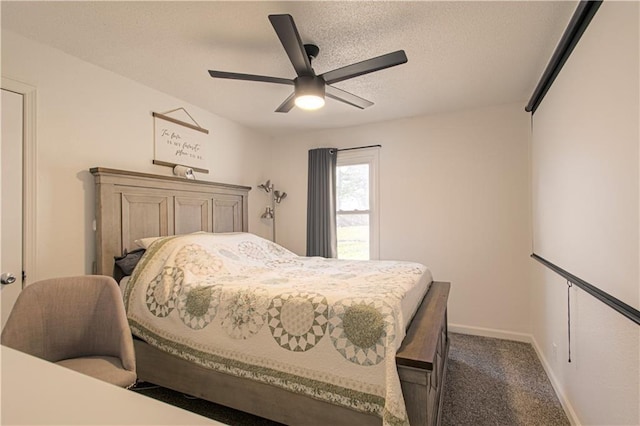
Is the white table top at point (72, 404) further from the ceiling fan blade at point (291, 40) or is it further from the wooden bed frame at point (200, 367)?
the ceiling fan blade at point (291, 40)

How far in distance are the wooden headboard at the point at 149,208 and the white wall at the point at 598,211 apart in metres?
3.06

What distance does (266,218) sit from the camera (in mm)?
4336

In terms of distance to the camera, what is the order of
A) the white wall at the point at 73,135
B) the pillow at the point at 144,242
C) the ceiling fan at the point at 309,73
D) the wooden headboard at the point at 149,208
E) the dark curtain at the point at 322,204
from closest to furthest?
the ceiling fan at the point at 309,73 → the white wall at the point at 73,135 → the wooden headboard at the point at 149,208 → the pillow at the point at 144,242 → the dark curtain at the point at 322,204

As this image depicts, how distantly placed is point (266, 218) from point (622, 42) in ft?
12.3

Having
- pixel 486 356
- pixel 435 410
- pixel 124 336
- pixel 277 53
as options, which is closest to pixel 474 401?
pixel 435 410

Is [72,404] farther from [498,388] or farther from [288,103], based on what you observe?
[498,388]

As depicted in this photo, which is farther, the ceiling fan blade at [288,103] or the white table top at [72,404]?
the ceiling fan blade at [288,103]

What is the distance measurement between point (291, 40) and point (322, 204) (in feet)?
8.28

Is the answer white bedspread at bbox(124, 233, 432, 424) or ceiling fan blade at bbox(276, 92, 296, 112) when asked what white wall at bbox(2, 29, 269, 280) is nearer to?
white bedspread at bbox(124, 233, 432, 424)

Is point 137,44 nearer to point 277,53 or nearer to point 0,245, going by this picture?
point 277,53

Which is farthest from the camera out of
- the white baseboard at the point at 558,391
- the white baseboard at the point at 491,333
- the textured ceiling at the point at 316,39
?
the white baseboard at the point at 491,333

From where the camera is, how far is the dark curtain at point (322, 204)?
3.96 metres

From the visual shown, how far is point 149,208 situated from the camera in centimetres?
267

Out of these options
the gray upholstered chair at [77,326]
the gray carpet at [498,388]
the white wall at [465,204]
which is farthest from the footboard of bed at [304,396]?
the white wall at [465,204]
